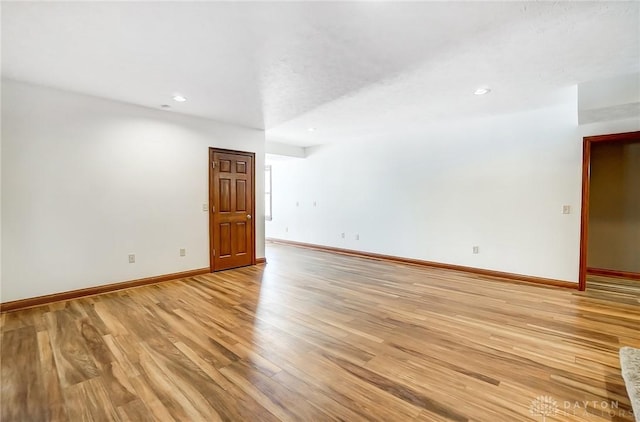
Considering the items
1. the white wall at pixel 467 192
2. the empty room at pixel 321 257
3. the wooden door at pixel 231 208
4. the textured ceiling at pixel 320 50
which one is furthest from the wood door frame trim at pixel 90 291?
the white wall at pixel 467 192

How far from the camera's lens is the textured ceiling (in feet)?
6.62

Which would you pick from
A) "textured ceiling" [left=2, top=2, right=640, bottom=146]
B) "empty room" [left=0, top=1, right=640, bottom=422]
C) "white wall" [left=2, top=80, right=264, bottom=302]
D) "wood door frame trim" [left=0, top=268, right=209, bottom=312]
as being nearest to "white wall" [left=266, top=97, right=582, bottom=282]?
"empty room" [left=0, top=1, right=640, bottom=422]

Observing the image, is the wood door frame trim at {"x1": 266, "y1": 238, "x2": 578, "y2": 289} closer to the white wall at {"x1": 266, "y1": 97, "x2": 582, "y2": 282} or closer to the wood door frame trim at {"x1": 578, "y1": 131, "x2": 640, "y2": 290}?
the white wall at {"x1": 266, "y1": 97, "x2": 582, "y2": 282}

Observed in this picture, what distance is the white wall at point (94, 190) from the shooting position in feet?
10.6

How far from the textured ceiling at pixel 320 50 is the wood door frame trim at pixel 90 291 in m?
2.45

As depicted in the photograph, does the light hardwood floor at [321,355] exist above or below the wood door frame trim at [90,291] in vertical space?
below

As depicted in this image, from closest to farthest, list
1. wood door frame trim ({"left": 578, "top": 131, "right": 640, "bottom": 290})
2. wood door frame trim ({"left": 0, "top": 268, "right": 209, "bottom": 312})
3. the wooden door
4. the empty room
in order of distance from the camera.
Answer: the empty room
wood door frame trim ({"left": 0, "top": 268, "right": 209, "bottom": 312})
wood door frame trim ({"left": 578, "top": 131, "right": 640, "bottom": 290})
the wooden door

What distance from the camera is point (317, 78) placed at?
313 centimetres

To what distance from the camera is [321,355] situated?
2.31m

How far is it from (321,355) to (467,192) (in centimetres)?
395

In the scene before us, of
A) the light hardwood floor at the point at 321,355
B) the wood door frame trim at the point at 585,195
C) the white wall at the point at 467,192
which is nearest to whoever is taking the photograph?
the light hardwood floor at the point at 321,355

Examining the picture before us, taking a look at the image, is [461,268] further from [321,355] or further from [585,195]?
[321,355]

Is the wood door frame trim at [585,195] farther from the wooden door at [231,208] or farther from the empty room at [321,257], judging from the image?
the wooden door at [231,208]

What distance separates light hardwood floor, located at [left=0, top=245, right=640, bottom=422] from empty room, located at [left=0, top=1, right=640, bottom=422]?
0.07 feet
